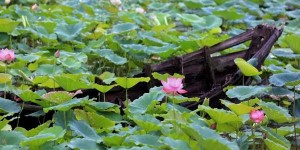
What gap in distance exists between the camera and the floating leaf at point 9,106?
75.0 inches

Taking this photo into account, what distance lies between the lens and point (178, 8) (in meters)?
4.93

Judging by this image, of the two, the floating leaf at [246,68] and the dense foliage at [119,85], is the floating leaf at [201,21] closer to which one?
the dense foliage at [119,85]

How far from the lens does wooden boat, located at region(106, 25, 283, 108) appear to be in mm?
2350

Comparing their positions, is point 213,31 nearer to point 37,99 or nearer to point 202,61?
point 202,61

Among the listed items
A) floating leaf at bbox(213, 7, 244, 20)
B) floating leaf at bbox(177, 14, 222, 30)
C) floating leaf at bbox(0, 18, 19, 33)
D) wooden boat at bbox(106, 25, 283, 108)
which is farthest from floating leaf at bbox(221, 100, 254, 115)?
floating leaf at bbox(213, 7, 244, 20)

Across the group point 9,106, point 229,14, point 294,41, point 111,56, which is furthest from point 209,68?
point 229,14

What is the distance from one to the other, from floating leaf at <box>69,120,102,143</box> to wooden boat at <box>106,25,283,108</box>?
56cm

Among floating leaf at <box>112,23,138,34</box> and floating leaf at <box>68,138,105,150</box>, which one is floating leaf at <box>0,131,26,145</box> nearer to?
floating leaf at <box>68,138,105,150</box>

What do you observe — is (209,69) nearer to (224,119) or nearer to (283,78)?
(283,78)

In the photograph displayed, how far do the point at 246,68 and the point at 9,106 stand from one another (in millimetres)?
765

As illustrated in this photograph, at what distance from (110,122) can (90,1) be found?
2708mm

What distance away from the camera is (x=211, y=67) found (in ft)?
8.22

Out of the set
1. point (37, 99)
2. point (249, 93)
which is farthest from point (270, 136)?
point (37, 99)

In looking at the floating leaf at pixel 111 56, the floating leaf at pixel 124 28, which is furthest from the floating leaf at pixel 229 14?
the floating leaf at pixel 111 56
